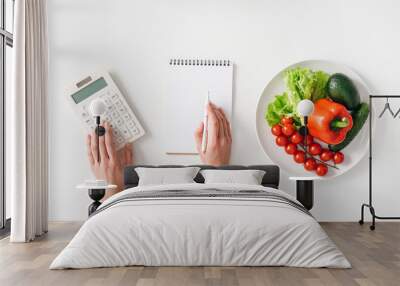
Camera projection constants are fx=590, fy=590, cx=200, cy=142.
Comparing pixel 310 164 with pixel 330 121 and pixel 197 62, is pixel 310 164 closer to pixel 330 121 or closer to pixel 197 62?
pixel 330 121

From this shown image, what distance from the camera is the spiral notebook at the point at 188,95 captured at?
638cm

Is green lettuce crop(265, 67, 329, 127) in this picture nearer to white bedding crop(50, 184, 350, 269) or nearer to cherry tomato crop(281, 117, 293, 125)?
cherry tomato crop(281, 117, 293, 125)

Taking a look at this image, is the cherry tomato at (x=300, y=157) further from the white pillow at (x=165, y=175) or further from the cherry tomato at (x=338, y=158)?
the white pillow at (x=165, y=175)

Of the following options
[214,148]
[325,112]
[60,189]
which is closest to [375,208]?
[325,112]

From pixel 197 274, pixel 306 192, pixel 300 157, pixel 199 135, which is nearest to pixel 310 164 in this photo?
pixel 300 157

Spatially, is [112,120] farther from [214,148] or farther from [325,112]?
[325,112]

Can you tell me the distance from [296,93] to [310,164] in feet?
2.54

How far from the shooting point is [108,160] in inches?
247

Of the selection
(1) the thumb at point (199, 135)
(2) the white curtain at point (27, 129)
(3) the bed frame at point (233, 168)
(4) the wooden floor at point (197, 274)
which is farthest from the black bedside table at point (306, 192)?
(2) the white curtain at point (27, 129)

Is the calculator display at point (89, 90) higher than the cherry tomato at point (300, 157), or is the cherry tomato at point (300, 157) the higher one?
the calculator display at point (89, 90)

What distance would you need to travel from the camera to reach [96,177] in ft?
20.8

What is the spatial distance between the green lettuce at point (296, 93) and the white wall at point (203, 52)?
0.21 meters

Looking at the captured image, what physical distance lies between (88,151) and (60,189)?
532 mm

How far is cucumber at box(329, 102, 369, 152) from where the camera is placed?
20.7ft
